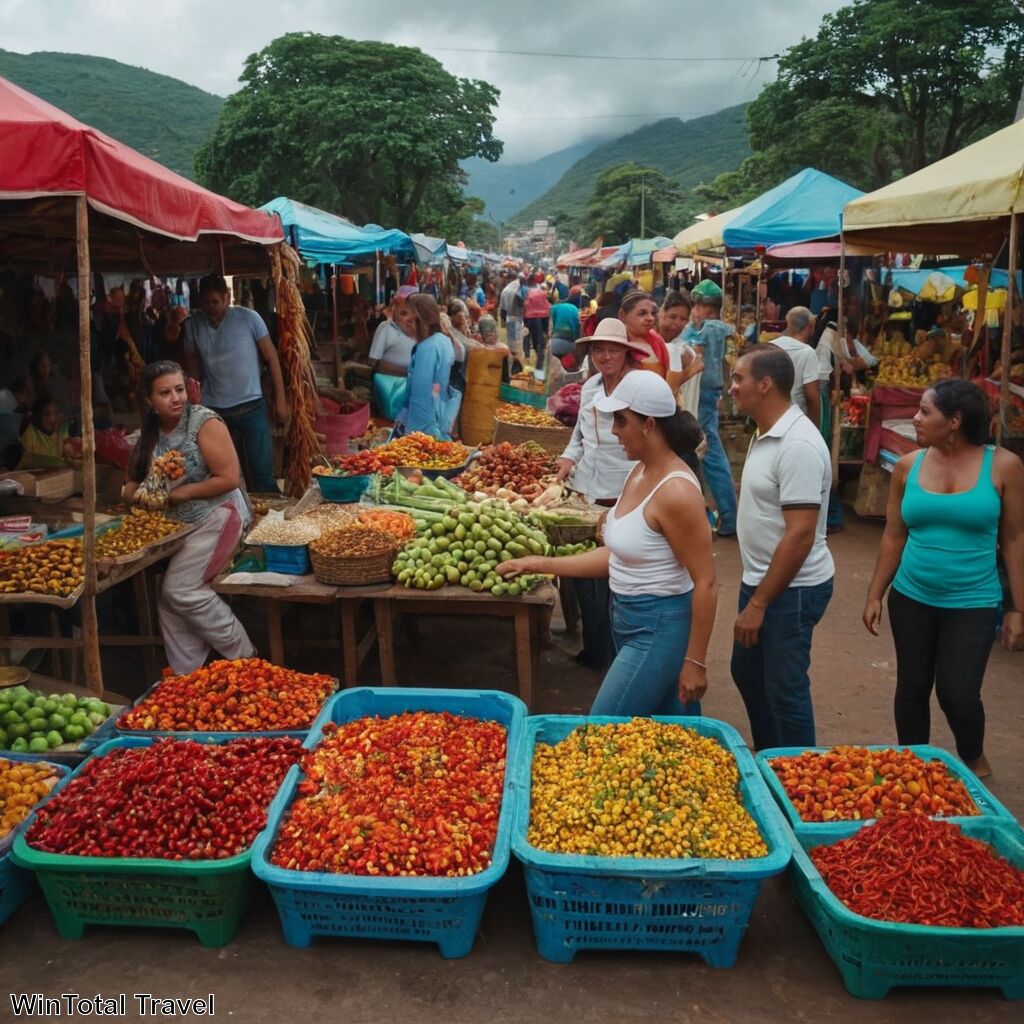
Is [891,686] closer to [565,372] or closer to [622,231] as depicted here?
[565,372]

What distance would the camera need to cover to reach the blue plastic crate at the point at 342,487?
5609 millimetres

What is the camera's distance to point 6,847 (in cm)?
300

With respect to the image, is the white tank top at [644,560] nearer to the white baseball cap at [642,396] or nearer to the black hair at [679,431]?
the black hair at [679,431]

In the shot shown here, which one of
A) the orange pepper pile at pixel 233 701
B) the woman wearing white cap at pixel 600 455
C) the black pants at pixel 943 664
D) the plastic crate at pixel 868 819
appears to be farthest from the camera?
the woman wearing white cap at pixel 600 455

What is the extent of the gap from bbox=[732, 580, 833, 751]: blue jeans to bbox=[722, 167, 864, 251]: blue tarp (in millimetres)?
8321

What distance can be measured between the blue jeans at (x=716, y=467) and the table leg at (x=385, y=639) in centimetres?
414

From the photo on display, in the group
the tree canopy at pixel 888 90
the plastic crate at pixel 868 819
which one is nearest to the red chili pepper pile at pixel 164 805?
the plastic crate at pixel 868 819

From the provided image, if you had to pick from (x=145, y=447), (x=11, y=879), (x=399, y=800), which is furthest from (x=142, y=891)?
(x=145, y=447)

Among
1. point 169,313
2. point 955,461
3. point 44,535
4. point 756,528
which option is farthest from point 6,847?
point 169,313

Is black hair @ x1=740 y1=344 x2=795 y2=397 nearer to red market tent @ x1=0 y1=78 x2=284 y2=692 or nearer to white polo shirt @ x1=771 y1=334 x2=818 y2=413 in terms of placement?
red market tent @ x1=0 y1=78 x2=284 y2=692

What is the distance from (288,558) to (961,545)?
3.10 metres

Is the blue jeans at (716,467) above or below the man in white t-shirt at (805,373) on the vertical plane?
below

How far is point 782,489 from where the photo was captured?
331 cm

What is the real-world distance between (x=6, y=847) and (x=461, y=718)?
1.64 meters
